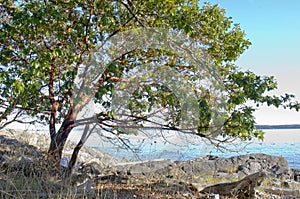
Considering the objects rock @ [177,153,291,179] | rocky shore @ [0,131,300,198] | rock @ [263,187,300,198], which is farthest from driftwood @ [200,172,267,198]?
rock @ [177,153,291,179]

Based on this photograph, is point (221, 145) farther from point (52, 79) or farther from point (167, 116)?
point (52, 79)

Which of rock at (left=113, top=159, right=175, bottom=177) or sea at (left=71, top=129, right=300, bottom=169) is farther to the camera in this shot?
rock at (left=113, top=159, right=175, bottom=177)

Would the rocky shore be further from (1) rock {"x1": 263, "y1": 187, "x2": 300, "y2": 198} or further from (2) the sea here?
(2) the sea

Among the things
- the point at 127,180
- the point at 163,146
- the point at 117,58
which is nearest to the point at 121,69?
the point at 117,58

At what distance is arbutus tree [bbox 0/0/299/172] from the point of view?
9.76 ft

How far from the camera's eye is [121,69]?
3520 mm

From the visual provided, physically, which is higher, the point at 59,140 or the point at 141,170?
the point at 59,140

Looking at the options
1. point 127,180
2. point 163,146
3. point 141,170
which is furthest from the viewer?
point 141,170

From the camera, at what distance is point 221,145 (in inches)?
172

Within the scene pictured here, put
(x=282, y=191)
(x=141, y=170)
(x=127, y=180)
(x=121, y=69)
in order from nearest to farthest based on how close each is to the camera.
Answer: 1. (x=121, y=69)
2. (x=282, y=191)
3. (x=127, y=180)
4. (x=141, y=170)

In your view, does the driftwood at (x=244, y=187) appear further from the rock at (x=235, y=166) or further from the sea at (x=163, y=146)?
the rock at (x=235, y=166)

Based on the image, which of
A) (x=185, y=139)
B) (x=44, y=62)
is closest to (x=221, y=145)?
(x=185, y=139)

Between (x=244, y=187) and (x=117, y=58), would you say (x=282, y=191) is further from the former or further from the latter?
(x=117, y=58)

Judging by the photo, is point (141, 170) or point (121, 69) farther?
point (141, 170)
